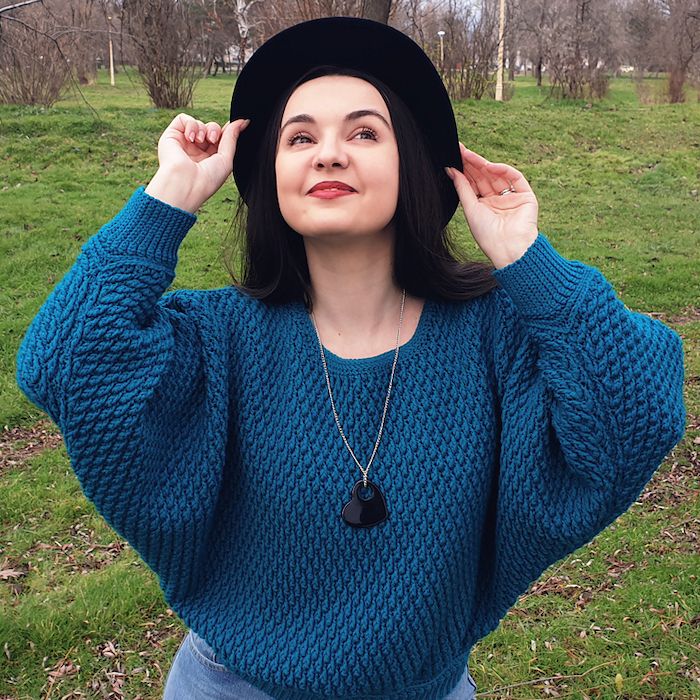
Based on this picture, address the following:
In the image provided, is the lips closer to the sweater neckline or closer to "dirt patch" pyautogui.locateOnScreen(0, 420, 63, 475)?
the sweater neckline

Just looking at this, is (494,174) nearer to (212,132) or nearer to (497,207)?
(497,207)

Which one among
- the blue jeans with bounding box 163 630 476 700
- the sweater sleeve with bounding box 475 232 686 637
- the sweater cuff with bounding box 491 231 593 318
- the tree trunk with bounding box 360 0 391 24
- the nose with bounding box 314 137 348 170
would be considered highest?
the tree trunk with bounding box 360 0 391 24

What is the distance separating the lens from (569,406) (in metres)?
1.47

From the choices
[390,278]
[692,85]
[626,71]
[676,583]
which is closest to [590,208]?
[676,583]

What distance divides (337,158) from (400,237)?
0.82ft

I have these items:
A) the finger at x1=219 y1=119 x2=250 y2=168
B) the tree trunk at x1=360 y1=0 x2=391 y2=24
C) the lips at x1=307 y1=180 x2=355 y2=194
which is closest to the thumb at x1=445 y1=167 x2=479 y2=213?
the lips at x1=307 y1=180 x2=355 y2=194

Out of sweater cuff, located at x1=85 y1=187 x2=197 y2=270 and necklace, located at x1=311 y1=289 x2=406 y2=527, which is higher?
sweater cuff, located at x1=85 y1=187 x2=197 y2=270

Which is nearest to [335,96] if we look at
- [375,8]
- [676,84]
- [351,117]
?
[351,117]

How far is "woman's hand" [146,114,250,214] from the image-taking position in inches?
63.9

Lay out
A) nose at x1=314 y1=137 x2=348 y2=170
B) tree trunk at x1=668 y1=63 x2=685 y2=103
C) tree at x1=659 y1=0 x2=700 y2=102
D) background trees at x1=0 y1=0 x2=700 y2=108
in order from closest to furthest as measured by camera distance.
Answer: nose at x1=314 y1=137 x2=348 y2=170 < background trees at x1=0 y1=0 x2=700 y2=108 < tree at x1=659 y1=0 x2=700 y2=102 < tree trunk at x1=668 y1=63 x2=685 y2=103

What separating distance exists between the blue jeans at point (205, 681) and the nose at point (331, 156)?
1.02 m

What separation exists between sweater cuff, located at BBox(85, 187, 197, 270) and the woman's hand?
0.13ft

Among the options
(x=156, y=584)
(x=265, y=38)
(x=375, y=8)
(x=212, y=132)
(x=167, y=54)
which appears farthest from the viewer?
(x=167, y=54)

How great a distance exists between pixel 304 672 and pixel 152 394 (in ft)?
2.03
